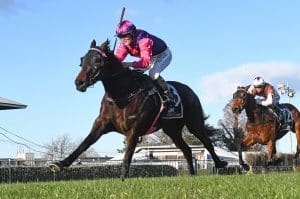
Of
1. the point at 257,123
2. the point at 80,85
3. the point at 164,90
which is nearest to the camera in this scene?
the point at 80,85

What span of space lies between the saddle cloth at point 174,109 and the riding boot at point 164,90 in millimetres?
177

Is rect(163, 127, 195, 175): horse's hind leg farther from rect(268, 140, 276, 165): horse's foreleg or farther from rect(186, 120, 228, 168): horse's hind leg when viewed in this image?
rect(268, 140, 276, 165): horse's foreleg

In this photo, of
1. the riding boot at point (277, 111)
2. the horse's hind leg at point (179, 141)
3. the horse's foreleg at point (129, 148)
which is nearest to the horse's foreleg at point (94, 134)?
the horse's foreleg at point (129, 148)

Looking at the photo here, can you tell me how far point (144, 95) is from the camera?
11609 mm

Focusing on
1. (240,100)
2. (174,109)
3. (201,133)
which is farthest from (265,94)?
(174,109)

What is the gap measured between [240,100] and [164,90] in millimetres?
5794

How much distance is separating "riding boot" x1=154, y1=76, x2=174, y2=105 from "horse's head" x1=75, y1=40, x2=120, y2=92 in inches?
50.4

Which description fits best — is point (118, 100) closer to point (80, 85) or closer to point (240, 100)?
point (80, 85)

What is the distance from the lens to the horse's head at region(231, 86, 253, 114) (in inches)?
695

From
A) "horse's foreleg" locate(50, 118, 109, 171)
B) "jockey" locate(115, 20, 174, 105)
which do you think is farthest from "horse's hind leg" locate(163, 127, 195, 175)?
"horse's foreleg" locate(50, 118, 109, 171)

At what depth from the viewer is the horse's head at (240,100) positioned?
17.6 meters

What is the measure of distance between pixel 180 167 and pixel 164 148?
1217 inches

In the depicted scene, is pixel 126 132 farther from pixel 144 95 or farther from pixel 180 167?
pixel 180 167

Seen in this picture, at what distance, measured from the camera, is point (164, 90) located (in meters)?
12.3
